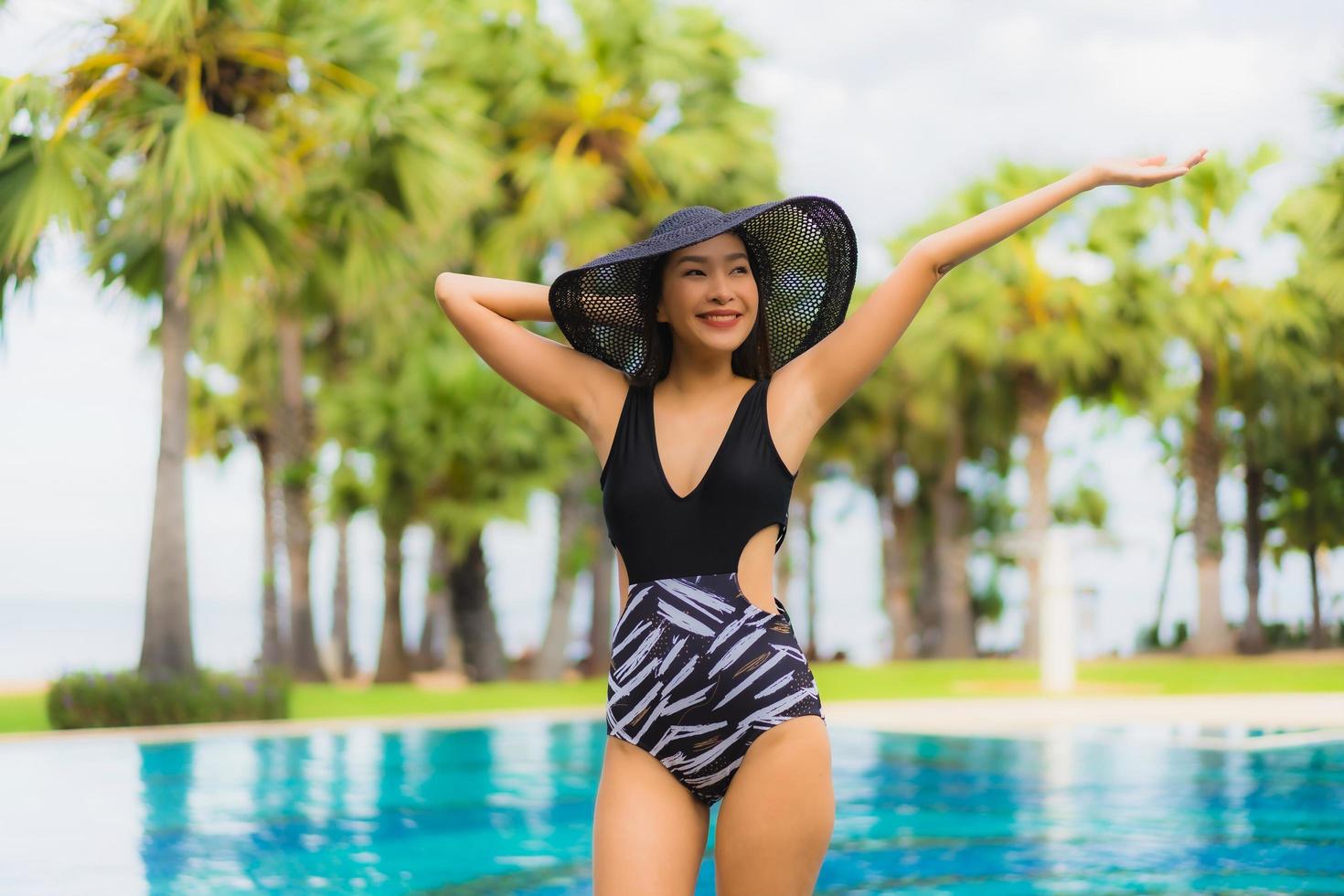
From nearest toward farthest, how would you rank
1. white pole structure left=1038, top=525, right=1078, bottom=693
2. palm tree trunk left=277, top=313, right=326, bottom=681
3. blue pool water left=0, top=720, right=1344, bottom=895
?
blue pool water left=0, top=720, right=1344, bottom=895 < white pole structure left=1038, top=525, right=1078, bottom=693 < palm tree trunk left=277, top=313, right=326, bottom=681

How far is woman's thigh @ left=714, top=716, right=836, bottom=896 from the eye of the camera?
2502 millimetres

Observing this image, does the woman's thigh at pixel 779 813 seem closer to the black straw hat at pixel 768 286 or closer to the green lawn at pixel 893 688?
the black straw hat at pixel 768 286

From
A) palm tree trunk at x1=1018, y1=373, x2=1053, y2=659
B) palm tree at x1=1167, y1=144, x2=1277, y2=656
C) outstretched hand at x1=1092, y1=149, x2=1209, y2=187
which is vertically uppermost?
palm tree at x1=1167, y1=144, x2=1277, y2=656

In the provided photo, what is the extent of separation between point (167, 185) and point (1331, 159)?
1515 cm

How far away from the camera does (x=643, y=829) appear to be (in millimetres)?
2486

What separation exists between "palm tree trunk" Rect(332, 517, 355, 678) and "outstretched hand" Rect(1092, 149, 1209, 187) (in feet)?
93.2

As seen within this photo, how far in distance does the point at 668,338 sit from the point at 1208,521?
29.6 meters

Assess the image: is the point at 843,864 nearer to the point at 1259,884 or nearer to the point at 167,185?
the point at 1259,884

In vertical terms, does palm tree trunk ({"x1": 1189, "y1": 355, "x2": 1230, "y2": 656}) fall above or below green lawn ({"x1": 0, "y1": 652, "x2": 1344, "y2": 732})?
above

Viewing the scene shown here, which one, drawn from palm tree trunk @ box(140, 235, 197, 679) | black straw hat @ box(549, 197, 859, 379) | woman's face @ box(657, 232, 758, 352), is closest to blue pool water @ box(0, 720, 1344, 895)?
palm tree trunk @ box(140, 235, 197, 679)

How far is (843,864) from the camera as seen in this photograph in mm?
7066

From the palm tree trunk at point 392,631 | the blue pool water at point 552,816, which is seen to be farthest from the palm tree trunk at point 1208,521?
the blue pool water at point 552,816

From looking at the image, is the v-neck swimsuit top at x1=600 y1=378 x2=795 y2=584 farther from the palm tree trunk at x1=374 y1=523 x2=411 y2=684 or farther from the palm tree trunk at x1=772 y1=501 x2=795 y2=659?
the palm tree trunk at x1=772 y1=501 x2=795 y2=659

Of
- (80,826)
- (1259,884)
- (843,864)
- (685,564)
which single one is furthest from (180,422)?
(685,564)
